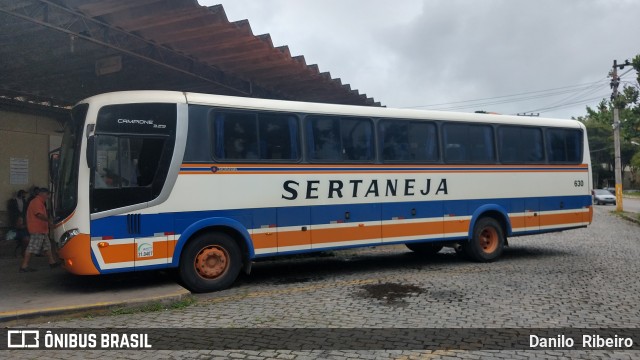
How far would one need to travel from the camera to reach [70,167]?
7559mm

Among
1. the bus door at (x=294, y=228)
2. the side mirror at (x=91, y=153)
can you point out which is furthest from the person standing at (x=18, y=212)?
the bus door at (x=294, y=228)

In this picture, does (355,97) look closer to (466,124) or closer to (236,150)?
(466,124)

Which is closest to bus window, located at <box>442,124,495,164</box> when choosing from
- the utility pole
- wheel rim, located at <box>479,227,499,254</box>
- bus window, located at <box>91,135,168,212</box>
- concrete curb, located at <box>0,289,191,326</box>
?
wheel rim, located at <box>479,227,499,254</box>

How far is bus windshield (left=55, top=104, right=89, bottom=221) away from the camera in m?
7.38

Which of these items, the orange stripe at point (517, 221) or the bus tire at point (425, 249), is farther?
the bus tire at point (425, 249)

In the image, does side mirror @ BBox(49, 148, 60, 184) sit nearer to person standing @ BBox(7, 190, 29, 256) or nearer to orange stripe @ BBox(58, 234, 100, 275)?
orange stripe @ BBox(58, 234, 100, 275)

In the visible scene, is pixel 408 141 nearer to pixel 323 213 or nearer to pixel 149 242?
pixel 323 213

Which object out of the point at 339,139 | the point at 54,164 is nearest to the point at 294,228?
the point at 339,139

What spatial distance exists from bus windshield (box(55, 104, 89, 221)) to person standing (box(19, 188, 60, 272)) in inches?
87.8

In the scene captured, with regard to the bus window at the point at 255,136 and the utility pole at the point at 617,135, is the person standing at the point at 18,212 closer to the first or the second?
the bus window at the point at 255,136

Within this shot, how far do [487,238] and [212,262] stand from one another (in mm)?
6460

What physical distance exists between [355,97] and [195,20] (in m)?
7.62

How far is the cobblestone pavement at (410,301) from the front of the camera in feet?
17.1

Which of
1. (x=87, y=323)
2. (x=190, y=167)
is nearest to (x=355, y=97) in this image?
(x=190, y=167)
